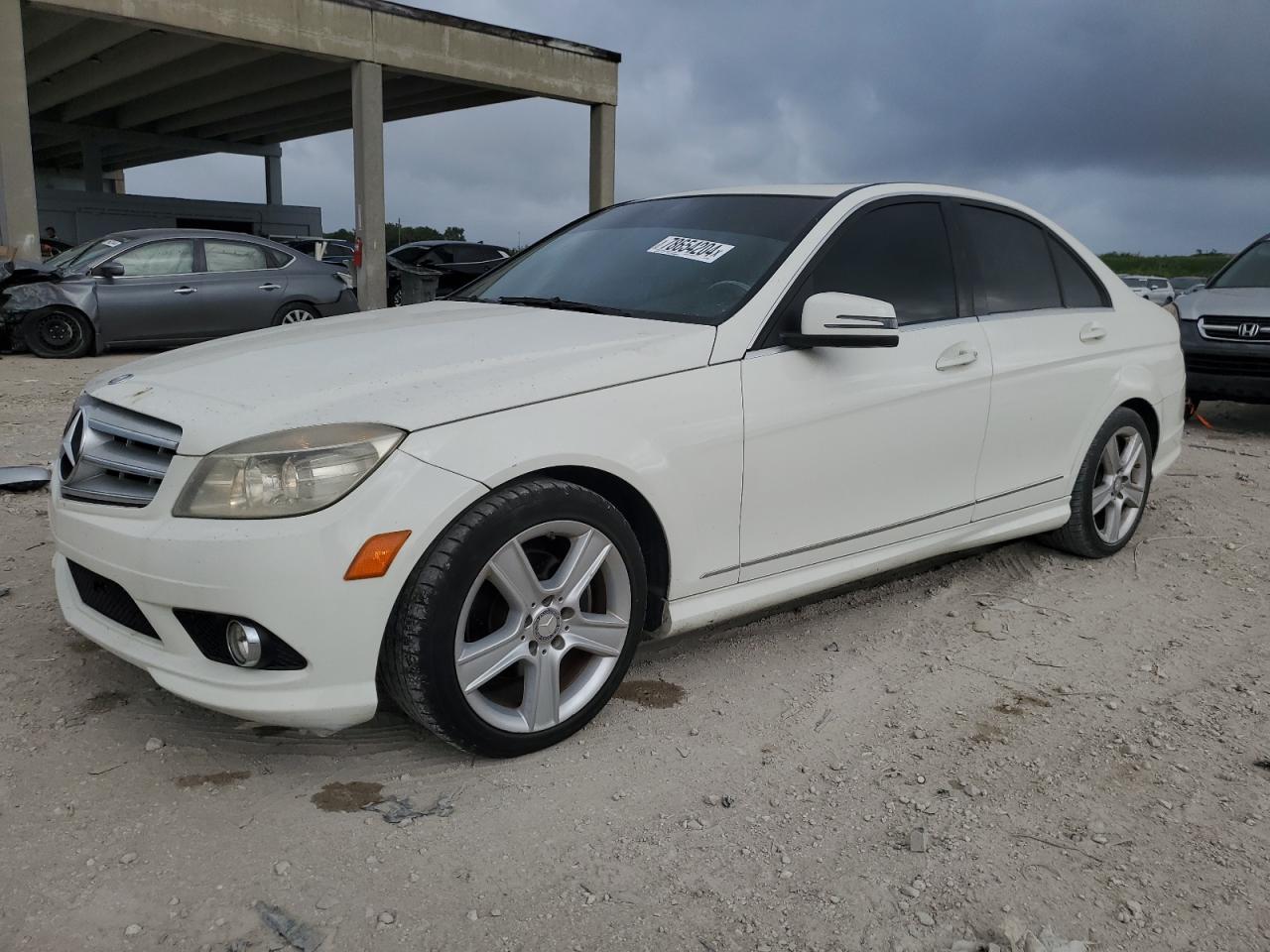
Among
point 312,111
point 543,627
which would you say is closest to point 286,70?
point 312,111

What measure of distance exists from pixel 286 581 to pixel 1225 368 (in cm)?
804

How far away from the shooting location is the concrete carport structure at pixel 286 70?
550 inches

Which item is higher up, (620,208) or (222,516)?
(620,208)

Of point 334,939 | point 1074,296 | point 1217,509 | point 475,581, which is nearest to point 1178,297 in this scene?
point 1217,509

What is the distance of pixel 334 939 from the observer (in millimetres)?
2123

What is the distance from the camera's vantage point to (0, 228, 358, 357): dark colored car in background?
1076cm

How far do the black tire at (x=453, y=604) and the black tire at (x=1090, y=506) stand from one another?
2.55 metres

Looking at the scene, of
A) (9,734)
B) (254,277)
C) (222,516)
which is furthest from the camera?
(254,277)

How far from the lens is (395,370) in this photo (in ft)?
9.08

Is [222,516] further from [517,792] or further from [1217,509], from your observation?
[1217,509]

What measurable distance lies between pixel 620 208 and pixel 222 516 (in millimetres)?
2359

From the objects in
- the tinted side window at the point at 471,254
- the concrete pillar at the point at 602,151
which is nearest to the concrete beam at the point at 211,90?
the tinted side window at the point at 471,254

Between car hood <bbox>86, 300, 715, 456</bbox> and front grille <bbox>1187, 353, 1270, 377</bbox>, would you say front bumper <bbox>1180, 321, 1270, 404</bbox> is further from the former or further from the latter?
car hood <bbox>86, 300, 715, 456</bbox>

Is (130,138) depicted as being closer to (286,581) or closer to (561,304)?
(561,304)
